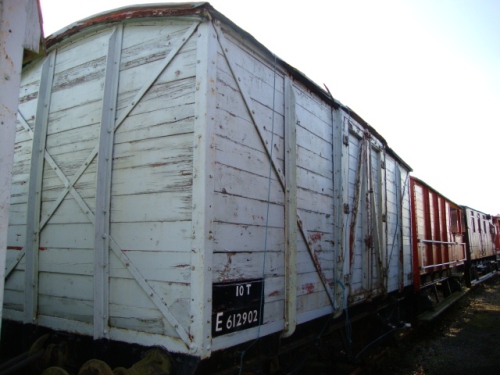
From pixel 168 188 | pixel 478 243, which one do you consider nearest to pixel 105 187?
pixel 168 188

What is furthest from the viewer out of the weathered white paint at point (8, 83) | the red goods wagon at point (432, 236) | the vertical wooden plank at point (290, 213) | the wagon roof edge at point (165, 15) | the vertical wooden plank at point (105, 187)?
the red goods wagon at point (432, 236)

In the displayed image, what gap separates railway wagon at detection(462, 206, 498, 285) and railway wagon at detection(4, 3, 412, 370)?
1265 cm

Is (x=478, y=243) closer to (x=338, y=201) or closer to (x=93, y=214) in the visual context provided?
(x=338, y=201)

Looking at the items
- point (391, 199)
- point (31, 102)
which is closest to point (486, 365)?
point (391, 199)

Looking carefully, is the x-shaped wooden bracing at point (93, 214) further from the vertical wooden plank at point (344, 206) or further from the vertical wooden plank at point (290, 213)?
the vertical wooden plank at point (344, 206)

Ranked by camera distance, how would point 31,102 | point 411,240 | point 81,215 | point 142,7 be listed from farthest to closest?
point 411,240
point 31,102
point 81,215
point 142,7

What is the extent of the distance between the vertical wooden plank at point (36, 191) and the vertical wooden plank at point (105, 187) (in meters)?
0.97

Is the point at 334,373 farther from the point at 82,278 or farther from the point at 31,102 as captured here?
the point at 31,102

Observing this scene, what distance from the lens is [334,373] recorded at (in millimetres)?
5496

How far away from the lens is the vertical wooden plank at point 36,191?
363 cm

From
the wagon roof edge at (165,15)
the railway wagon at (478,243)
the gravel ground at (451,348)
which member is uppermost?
the wagon roof edge at (165,15)

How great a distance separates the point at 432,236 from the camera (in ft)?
32.0

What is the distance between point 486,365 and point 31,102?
24.5 feet

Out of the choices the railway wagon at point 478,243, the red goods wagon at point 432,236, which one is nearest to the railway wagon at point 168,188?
the red goods wagon at point 432,236
